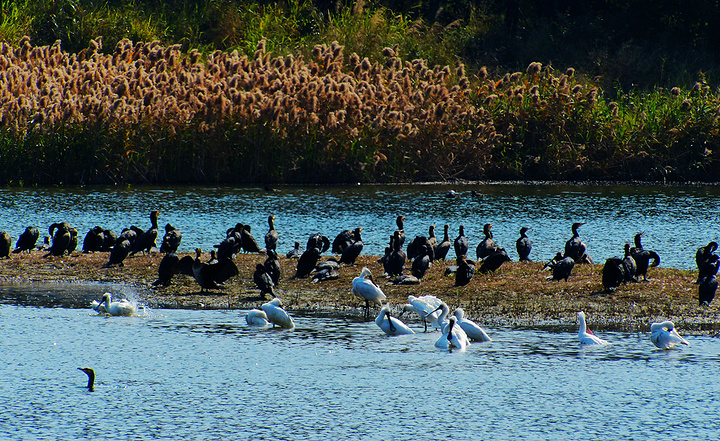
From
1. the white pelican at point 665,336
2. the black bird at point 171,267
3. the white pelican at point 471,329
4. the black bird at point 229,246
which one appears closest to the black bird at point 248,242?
the black bird at point 229,246

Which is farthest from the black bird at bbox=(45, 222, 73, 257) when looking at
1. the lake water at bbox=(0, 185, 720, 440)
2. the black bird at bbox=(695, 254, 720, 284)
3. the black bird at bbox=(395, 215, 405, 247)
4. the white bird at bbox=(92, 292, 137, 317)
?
the black bird at bbox=(695, 254, 720, 284)

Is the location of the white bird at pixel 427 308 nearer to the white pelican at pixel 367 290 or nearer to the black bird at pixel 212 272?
the white pelican at pixel 367 290

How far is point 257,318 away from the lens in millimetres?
14680

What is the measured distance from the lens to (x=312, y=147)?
34.3 metres

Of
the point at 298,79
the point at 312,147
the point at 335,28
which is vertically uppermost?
the point at 335,28

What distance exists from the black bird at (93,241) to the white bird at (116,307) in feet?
18.8

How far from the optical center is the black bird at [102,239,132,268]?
19.0m

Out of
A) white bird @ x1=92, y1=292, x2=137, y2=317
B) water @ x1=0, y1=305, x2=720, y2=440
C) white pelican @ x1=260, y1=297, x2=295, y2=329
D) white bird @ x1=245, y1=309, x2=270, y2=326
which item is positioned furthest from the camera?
white bird @ x1=92, y1=292, x2=137, y2=317

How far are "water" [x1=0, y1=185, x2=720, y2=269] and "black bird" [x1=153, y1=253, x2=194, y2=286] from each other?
4602mm

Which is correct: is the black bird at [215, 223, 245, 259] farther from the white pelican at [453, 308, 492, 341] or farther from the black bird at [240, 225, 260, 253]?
the white pelican at [453, 308, 492, 341]

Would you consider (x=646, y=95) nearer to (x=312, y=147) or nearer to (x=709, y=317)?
(x=312, y=147)

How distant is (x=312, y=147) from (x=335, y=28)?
13.3m

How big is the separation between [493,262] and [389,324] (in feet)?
12.9

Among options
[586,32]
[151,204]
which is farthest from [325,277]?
[586,32]
